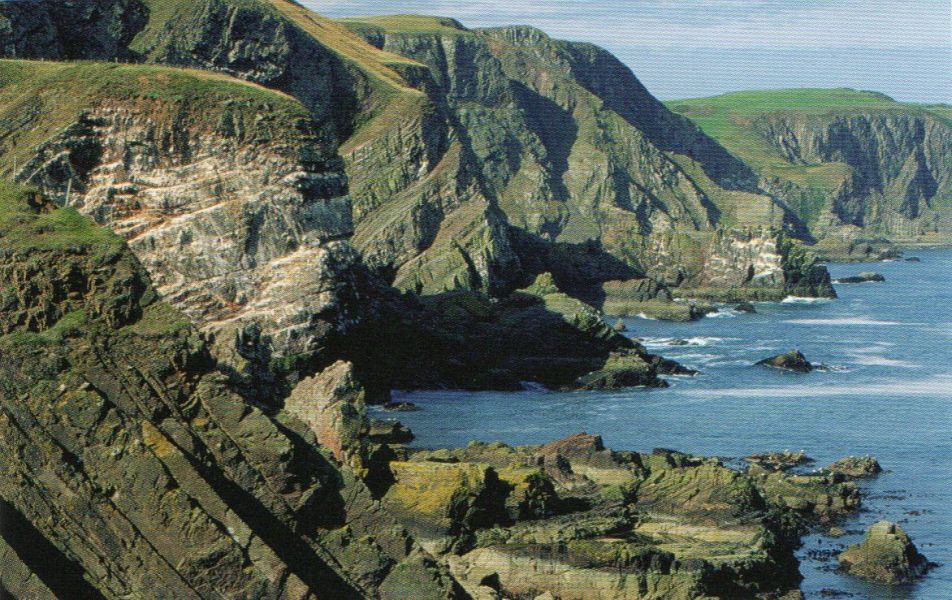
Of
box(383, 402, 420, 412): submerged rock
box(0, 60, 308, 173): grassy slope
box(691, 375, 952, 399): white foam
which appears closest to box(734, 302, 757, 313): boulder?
box(691, 375, 952, 399): white foam

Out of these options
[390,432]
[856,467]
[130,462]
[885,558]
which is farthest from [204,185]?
[130,462]

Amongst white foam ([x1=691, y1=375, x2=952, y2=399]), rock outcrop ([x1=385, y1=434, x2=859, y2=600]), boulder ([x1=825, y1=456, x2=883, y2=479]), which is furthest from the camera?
white foam ([x1=691, y1=375, x2=952, y2=399])

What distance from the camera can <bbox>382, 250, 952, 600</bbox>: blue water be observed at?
66.0 meters

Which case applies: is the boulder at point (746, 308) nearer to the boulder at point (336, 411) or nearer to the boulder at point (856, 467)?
the boulder at point (856, 467)

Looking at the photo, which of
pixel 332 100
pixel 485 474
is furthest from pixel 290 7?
pixel 485 474

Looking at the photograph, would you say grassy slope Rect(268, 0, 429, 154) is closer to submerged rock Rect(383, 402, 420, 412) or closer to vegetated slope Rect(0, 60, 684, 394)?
vegetated slope Rect(0, 60, 684, 394)

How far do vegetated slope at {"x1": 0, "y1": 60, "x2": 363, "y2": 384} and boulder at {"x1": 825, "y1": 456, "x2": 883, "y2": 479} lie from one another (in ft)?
113

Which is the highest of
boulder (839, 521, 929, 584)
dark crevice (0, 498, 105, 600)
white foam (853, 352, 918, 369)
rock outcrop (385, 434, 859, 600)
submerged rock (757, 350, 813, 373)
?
dark crevice (0, 498, 105, 600)

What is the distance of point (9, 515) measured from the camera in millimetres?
28312

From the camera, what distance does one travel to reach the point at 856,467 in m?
74.9

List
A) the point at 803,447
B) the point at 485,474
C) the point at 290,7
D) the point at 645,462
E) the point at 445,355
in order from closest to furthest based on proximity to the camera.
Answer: the point at 485,474
the point at 645,462
the point at 803,447
the point at 445,355
the point at 290,7

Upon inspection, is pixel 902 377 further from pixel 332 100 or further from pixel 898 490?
pixel 332 100

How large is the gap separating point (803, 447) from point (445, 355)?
102 ft

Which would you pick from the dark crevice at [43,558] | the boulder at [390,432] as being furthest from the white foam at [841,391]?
the dark crevice at [43,558]
